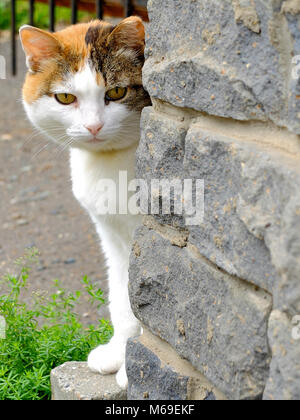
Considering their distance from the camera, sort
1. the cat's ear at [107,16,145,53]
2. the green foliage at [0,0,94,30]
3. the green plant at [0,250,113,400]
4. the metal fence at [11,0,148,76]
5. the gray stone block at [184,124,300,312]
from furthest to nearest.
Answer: the green foliage at [0,0,94,30], the metal fence at [11,0,148,76], the green plant at [0,250,113,400], the cat's ear at [107,16,145,53], the gray stone block at [184,124,300,312]

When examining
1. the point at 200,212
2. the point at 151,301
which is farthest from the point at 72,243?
the point at 200,212

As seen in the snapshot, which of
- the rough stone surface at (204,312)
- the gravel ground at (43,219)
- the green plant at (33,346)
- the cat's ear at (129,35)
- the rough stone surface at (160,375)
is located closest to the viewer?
the rough stone surface at (204,312)

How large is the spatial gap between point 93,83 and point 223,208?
809mm

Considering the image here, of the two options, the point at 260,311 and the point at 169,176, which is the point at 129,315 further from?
the point at 260,311

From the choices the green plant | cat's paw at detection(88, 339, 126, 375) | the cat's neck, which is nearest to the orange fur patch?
the cat's neck

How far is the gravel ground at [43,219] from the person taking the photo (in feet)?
11.2

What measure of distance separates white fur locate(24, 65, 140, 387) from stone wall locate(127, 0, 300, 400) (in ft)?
1.20

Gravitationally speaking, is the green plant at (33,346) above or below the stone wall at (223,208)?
below

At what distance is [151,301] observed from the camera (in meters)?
1.66

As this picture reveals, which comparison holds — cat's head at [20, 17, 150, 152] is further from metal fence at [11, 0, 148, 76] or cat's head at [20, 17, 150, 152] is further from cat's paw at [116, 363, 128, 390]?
metal fence at [11, 0, 148, 76]

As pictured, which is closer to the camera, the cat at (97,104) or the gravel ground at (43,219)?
the cat at (97,104)

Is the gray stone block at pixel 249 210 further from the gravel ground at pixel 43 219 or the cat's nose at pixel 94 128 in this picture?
the gravel ground at pixel 43 219

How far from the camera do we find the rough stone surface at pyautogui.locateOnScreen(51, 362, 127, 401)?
1.95 metres

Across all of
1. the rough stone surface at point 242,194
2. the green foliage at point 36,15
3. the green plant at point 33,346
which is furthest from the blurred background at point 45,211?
the green foliage at point 36,15
